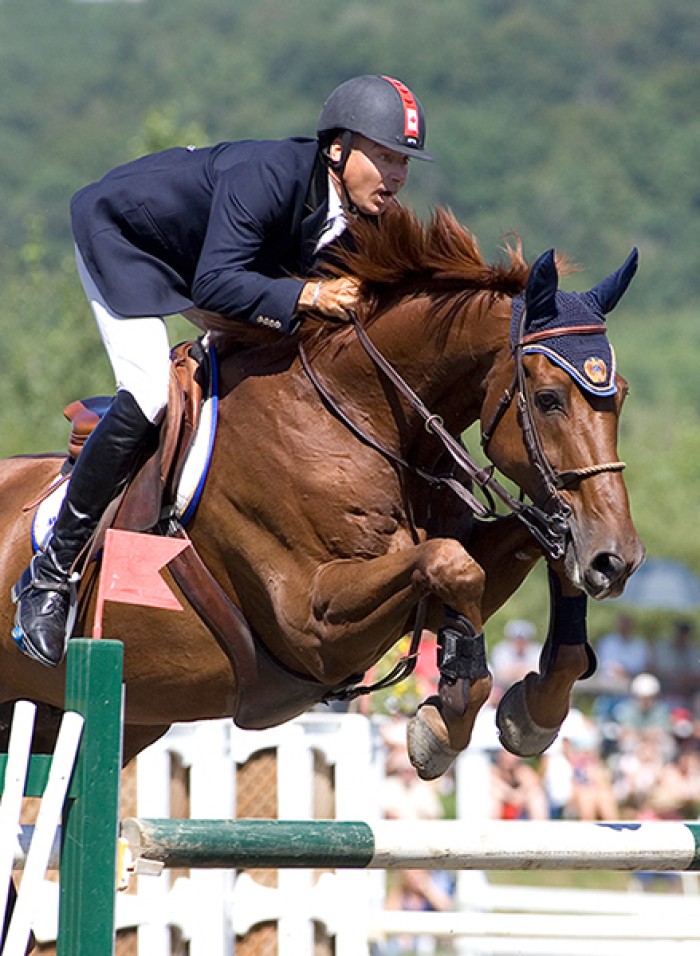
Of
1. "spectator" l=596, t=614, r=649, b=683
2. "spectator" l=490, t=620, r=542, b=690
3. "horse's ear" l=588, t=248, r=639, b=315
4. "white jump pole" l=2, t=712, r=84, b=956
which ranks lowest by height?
"white jump pole" l=2, t=712, r=84, b=956

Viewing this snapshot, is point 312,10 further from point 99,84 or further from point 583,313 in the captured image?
point 583,313

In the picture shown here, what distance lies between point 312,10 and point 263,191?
499 feet

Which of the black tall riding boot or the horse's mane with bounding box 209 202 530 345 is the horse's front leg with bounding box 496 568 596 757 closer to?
the horse's mane with bounding box 209 202 530 345

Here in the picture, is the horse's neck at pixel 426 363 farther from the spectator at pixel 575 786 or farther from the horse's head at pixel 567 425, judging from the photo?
the spectator at pixel 575 786

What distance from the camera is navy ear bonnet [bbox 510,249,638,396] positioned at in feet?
12.3

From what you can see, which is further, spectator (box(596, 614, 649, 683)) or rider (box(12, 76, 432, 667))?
spectator (box(596, 614, 649, 683))

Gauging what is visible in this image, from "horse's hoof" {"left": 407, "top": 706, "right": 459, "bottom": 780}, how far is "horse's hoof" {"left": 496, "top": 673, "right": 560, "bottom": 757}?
30cm

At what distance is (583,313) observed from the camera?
12.7ft

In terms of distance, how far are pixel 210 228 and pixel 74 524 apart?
2.90 ft

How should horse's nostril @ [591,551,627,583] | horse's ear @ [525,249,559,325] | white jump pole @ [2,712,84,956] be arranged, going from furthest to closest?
horse's ear @ [525,249,559,325]
horse's nostril @ [591,551,627,583]
white jump pole @ [2,712,84,956]

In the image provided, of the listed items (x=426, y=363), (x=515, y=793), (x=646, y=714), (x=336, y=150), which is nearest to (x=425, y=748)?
(x=426, y=363)

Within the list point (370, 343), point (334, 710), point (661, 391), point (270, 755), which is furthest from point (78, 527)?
point (661, 391)

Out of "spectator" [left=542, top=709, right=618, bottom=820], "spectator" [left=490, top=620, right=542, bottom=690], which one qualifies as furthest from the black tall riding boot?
→ "spectator" [left=490, top=620, right=542, bottom=690]

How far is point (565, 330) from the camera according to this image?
12.5 ft
